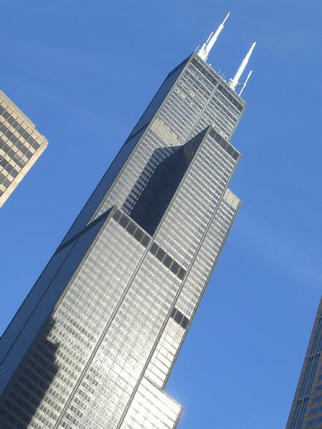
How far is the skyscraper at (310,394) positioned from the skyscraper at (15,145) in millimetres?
78445

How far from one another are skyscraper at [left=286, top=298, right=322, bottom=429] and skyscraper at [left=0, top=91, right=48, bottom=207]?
257ft

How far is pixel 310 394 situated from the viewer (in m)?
132

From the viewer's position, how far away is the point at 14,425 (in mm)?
194250

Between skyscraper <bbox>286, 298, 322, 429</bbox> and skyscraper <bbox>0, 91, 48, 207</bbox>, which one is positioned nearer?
skyscraper <bbox>286, 298, 322, 429</bbox>

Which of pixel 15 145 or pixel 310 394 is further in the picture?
pixel 15 145

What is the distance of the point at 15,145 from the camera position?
5792 inches

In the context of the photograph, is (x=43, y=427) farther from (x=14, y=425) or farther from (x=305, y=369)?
(x=305, y=369)

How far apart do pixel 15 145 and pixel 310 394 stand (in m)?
86.2

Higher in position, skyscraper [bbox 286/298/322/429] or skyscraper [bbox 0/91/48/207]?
skyscraper [bbox 0/91/48/207]

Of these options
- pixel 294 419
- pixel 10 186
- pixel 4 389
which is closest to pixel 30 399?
pixel 4 389

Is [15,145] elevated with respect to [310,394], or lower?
elevated

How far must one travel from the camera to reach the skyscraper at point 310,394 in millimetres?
126312

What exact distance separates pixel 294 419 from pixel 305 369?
14.6 metres

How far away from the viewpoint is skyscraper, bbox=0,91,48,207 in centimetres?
14388
